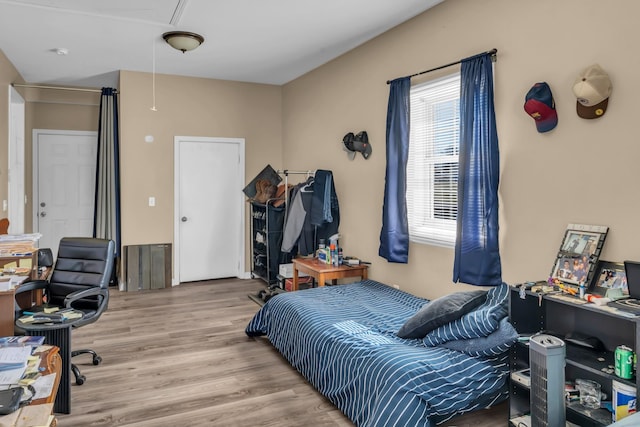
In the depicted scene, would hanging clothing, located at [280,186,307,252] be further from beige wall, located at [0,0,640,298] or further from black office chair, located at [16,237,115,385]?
black office chair, located at [16,237,115,385]

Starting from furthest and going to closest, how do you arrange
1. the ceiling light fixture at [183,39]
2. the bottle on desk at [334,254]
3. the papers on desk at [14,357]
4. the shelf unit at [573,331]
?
1. the bottle on desk at [334,254]
2. the ceiling light fixture at [183,39]
3. the shelf unit at [573,331]
4. the papers on desk at [14,357]

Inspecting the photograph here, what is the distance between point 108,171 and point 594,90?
18.2 feet

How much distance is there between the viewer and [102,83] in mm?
6117

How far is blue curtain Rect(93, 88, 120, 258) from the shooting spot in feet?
19.4

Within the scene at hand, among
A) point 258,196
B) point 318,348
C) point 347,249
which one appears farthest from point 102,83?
point 318,348

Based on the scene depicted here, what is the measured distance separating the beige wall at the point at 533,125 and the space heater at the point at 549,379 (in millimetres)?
726

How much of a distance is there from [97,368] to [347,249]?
2.59m

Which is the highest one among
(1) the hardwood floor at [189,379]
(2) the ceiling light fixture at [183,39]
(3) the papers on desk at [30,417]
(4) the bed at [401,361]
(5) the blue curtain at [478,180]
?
(2) the ceiling light fixture at [183,39]

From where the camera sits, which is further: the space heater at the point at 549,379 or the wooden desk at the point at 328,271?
the wooden desk at the point at 328,271

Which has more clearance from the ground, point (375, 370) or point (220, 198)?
point (220, 198)

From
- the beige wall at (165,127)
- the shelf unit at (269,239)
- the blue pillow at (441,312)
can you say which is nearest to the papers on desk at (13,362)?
the blue pillow at (441,312)

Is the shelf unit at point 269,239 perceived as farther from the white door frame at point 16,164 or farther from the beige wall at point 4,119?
the white door frame at point 16,164

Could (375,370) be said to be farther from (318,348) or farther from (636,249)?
(636,249)

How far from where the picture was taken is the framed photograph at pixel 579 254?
2322mm
